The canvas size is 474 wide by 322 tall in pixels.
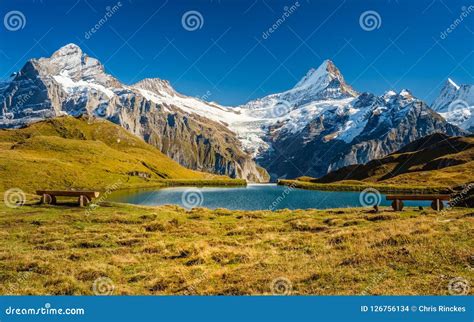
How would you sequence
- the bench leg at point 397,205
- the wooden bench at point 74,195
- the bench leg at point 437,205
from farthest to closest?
1. the wooden bench at point 74,195
2. the bench leg at point 397,205
3. the bench leg at point 437,205

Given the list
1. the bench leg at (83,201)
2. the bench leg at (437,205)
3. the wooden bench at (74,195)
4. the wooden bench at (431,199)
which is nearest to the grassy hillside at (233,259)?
the bench leg at (83,201)

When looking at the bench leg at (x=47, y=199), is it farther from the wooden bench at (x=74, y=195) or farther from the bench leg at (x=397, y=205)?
the bench leg at (x=397, y=205)

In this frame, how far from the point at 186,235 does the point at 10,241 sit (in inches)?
570

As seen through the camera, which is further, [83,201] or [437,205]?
[83,201]

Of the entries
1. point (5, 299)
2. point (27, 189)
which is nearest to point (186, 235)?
point (5, 299)

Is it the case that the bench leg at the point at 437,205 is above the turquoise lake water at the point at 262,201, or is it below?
below

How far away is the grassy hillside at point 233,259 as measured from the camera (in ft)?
66.1

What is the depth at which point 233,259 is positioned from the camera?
2702 centimetres

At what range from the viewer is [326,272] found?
21.5 meters

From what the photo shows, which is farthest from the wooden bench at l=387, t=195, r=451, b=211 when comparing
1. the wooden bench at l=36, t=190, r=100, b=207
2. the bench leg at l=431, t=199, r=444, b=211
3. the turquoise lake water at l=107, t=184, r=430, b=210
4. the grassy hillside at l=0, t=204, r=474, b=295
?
the wooden bench at l=36, t=190, r=100, b=207

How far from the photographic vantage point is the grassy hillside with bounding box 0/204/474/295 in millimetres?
20141

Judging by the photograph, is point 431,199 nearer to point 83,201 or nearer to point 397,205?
point 397,205

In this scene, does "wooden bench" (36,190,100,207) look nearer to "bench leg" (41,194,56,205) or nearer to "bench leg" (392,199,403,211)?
"bench leg" (41,194,56,205)

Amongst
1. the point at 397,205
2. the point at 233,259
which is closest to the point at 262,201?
the point at 397,205
